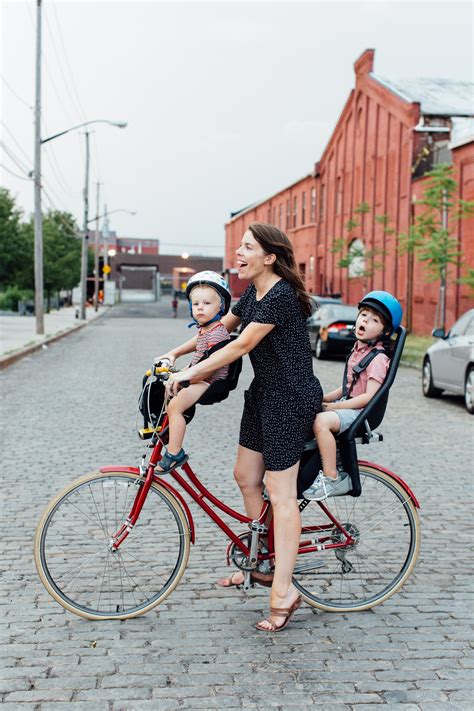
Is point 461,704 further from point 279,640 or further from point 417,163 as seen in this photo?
point 417,163

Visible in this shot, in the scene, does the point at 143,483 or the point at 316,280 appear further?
the point at 316,280

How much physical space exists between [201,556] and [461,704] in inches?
89.1

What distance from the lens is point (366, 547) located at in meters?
4.55

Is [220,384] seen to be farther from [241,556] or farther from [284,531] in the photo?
[241,556]

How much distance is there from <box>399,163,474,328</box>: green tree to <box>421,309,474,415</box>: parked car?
11.3 meters

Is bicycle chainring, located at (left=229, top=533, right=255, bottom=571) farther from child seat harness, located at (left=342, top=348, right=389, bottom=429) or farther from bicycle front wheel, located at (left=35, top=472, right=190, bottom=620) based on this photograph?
child seat harness, located at (left=342, top=348, right=389, bottom=429)

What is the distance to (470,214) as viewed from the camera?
27.0 metres

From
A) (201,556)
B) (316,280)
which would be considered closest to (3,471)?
(201,556)

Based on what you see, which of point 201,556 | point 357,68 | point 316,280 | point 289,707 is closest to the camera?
point 289,707

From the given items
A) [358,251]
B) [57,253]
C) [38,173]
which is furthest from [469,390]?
[57,253]

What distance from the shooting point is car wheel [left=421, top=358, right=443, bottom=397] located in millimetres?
14313

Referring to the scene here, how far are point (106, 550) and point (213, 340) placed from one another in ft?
3.94

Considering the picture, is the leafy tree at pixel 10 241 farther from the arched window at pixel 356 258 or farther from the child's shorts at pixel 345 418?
the child's shorts at pixel 345 418

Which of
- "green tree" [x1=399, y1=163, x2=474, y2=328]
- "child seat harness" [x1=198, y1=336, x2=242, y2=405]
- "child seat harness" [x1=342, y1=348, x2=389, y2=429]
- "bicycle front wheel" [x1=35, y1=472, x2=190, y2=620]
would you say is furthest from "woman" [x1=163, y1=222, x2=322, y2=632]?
"green tree" [x1=399, y1=163, x2=474, y2=328]
